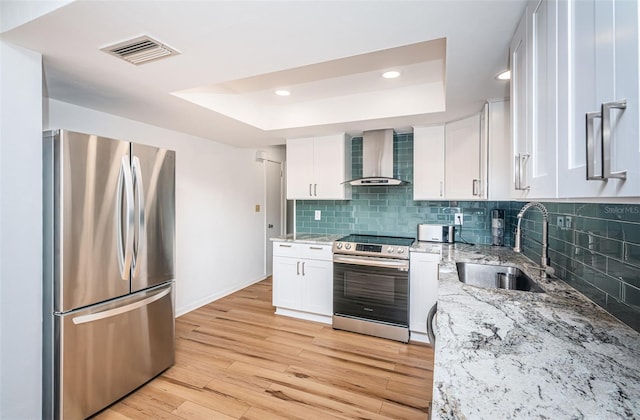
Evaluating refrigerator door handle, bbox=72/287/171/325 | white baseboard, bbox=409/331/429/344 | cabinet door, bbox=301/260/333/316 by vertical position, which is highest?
refrigerator door handle, bbox=72/287/171/325

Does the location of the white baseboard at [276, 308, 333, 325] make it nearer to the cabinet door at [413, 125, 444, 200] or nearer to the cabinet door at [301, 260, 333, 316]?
the cabinet door at [301, 260, 333, 316]

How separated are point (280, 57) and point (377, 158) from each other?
188 centimetres

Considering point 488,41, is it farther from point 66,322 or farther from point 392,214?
point 66,322

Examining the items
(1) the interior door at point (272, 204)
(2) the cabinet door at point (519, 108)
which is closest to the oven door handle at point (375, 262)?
(2) the cabinet door at point (519, 108)

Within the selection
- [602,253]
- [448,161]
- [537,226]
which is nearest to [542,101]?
[602,253]

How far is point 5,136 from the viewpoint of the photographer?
1.50 m

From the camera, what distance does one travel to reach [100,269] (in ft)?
6.14

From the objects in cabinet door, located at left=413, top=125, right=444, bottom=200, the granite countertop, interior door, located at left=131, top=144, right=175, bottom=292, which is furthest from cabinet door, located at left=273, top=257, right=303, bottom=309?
the granite countertop

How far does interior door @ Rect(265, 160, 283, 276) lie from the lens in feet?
17.0

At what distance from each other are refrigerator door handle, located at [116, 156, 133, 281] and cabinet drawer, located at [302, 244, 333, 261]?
176 centimetres

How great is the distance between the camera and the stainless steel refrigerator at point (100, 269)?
5.67 ft

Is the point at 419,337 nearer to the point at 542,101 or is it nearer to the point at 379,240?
the point at 379,240

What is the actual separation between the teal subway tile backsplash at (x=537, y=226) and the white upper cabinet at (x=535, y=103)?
1.16 ft

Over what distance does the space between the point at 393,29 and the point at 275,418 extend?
2324 millimetres
